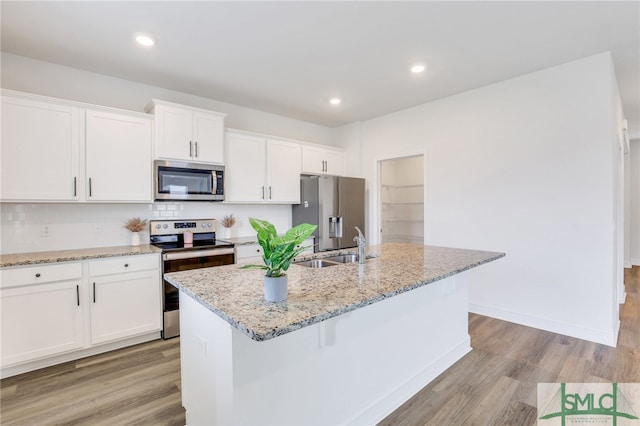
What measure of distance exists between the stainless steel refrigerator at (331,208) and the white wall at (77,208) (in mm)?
1074

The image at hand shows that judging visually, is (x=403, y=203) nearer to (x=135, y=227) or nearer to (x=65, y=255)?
(x=135, y=227)

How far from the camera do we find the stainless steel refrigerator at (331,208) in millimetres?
4223

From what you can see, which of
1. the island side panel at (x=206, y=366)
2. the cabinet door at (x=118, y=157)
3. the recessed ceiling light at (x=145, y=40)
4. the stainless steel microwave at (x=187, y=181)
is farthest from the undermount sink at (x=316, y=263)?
the recessed ceiling light at (x=145, y=40)

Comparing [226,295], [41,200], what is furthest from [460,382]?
[41,200]

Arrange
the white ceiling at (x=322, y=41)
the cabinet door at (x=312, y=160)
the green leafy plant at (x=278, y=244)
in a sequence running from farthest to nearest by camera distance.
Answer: the cabinet door at (x=312, y=160), the white ceiling at (x=322, y=41), the green leafy plant at (x=278, y=244)

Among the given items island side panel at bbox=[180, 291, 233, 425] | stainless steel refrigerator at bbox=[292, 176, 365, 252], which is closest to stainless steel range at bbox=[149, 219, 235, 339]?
stainless steel refrigerator at bbox=[292, 176, 365, 252]

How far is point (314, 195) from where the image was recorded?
4262 mm

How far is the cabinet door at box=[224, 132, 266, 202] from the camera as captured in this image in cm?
374

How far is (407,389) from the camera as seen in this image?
208cm

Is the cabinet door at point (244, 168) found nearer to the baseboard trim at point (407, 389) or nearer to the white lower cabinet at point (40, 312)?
the white lower cabinet at point (40, 312)

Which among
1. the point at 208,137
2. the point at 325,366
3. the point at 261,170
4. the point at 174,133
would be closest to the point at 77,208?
the point at 174,133

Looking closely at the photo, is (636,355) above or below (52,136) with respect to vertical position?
below

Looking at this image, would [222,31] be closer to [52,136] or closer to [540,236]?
[52,136]

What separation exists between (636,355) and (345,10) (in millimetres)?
3639
